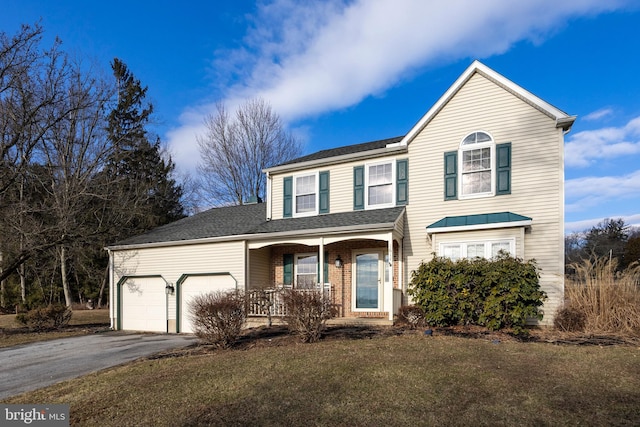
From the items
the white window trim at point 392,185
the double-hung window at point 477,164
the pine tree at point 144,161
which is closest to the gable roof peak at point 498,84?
the white window trim at point 392,185

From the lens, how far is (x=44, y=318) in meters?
15.6

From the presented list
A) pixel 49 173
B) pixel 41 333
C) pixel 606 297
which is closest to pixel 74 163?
pixel 49 173

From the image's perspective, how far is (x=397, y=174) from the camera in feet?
43.0

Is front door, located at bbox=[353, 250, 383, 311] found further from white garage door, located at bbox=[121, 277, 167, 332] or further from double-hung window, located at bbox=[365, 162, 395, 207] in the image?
white garage door, located at bbox=[121, 277, 167, 332]

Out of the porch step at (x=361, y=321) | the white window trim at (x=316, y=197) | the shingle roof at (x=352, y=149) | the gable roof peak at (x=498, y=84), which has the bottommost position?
the porch step at (x=361, y=321)

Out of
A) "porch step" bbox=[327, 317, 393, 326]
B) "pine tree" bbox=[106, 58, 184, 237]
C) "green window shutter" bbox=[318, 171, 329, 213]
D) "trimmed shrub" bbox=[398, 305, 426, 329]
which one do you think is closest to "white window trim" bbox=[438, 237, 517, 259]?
"trimmed shrub" bbox=[398, 305, 426, 329]

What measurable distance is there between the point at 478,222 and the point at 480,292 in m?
2.27

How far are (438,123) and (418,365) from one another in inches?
318

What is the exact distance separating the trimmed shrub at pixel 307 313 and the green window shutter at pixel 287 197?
5.99 m

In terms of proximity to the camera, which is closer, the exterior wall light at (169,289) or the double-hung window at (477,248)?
the double-hung window at (477,248)

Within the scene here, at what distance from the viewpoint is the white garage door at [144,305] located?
15.2 m

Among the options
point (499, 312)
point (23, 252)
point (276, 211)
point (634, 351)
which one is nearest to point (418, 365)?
point (499, 312)

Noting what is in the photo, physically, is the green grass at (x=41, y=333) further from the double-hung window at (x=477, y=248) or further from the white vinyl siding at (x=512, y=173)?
the double-hung window at (x=477, y=248)

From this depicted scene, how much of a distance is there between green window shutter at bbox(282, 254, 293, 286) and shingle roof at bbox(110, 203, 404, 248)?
1329 mm
